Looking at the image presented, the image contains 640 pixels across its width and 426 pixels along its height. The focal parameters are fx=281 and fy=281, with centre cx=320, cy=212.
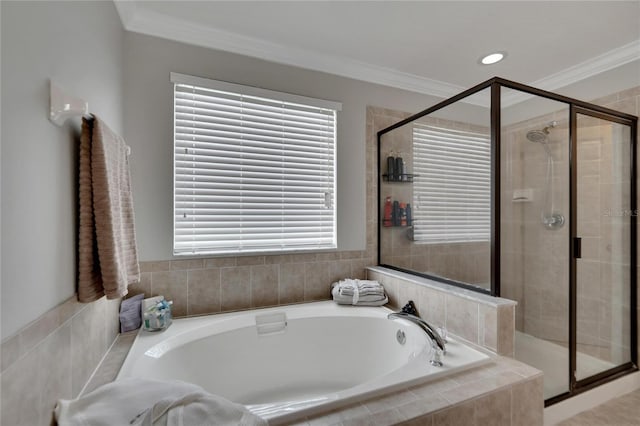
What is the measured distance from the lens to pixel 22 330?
2.29ft

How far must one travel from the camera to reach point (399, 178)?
2.33m

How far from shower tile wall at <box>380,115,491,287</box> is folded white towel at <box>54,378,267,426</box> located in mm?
1537

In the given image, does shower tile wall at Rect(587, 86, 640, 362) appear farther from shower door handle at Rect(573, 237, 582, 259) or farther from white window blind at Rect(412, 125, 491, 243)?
white window blind at Rect(412, 125, 491, 243)

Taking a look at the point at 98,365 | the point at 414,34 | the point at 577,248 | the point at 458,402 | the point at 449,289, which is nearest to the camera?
the point at 458,402

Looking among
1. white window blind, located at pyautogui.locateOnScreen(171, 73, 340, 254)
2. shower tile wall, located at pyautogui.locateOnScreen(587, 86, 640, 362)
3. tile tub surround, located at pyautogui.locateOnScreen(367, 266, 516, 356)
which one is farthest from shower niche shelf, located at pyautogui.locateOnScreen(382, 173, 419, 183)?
shower tile wall, located at pyautogui.locateOnScreen(587, 86, 640, 362)

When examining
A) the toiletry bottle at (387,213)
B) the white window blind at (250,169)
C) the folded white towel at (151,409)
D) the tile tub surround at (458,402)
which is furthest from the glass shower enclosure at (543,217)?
the folded white towel at (151,409)

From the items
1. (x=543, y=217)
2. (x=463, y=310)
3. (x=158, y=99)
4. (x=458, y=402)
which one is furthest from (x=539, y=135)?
(x=158, y=99)

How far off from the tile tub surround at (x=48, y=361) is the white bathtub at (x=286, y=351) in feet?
0.84

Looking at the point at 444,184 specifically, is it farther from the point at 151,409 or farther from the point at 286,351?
the point at 151,409

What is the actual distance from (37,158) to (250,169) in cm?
123

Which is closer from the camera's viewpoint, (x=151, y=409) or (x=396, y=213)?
(x=151, y=409)

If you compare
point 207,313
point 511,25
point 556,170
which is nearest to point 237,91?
→ point 207,313

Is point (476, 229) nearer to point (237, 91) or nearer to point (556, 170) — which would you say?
point (556, 170)

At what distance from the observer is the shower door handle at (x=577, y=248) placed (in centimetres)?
177
